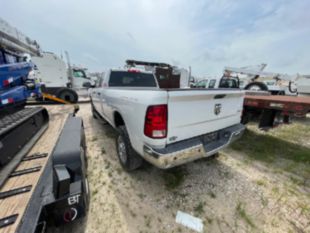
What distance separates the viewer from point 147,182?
2.63 metres

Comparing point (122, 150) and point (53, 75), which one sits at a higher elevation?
point (53, 75)

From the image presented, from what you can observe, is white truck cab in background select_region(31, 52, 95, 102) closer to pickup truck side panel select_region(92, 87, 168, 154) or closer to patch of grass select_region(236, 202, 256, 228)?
pickup truck side panel select_region(92, 87, 168, 154)

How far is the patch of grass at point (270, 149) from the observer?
11.6 feet

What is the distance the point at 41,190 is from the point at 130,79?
131 inches

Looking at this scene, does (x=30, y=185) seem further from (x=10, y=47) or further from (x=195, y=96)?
(x=10, y=47)

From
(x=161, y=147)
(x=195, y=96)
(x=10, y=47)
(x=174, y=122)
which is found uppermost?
(x=10, y=47)

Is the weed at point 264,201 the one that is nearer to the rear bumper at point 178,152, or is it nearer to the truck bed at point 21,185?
the rear bumper at point 178,152

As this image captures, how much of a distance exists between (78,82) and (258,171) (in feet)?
51.9

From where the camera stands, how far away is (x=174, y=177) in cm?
274

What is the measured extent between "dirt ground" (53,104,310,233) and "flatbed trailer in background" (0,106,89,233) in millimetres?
547

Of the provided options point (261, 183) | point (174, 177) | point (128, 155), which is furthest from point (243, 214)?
point (128, 155)

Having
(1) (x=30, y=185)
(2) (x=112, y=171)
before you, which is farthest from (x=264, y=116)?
(1) (x=30, y=185)

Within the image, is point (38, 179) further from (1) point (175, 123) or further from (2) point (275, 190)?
Result: (2) point (275, 190)

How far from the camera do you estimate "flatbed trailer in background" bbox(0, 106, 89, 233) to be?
1143mm
